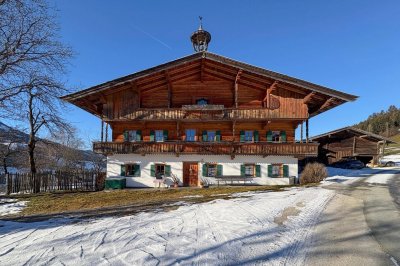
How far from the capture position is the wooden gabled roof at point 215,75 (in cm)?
2144

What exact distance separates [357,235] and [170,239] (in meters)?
4.97

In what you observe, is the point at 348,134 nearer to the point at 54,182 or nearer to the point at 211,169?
the point at 211,169

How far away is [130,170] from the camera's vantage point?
2262 cm

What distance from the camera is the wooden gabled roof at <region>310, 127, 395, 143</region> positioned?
35.8 m

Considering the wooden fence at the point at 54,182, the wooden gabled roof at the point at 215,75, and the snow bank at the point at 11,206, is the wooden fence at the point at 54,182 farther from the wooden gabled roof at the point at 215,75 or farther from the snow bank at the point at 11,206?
the wooden gabled roof at the point at 215,75

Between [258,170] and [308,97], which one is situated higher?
[308,97]

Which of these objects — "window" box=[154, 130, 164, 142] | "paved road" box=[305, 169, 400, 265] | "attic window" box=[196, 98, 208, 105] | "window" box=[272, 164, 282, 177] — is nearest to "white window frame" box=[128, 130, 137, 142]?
"window" box=[154, 130, 164, 142]

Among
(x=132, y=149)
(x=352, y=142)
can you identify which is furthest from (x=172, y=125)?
(x=352, y=142)

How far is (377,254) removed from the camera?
19.0 ft

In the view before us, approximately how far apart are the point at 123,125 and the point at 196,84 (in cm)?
753

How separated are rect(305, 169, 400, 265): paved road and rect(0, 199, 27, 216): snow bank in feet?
47.4

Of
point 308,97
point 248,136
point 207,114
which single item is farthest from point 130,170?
point 308,97

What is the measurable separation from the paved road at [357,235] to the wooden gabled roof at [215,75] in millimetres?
12274

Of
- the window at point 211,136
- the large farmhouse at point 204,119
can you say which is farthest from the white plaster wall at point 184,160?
the window at point 211,136
